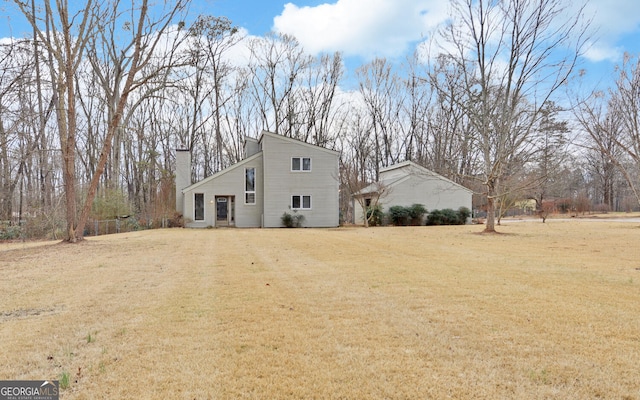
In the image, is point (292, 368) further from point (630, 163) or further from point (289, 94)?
point (630, 163)

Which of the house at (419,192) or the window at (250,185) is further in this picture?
the house at (419,192)

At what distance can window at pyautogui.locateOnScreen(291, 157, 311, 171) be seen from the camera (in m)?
25.6

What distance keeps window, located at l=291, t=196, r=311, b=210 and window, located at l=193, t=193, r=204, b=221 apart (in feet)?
19.3

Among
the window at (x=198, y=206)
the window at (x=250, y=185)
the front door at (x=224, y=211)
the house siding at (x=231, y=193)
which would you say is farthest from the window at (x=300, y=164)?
the window at (x=198, y=206)

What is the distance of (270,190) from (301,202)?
223 cm

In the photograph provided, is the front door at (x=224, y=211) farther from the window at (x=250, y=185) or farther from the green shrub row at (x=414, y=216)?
the green shrub row at (x=414, y=216)

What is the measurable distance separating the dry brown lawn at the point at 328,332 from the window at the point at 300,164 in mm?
17900

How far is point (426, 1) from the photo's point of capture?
15359 mm

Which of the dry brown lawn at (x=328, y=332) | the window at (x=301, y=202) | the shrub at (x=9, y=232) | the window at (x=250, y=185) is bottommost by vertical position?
the dry brown lawn at (x=328, y=332)

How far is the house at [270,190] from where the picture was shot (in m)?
25.2

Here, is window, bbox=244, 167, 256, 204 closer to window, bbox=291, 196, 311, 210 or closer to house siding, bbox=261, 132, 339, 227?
house siding, bbox=261, 132, 339, 227

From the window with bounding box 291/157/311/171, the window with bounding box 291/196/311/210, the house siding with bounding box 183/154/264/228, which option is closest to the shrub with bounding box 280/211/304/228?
the window with bounding box 291/196/311/210

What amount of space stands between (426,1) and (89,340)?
16.2 m

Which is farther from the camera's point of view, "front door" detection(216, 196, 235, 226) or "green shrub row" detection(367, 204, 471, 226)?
"green shrub row" detection(367, 204, 471, 226)
